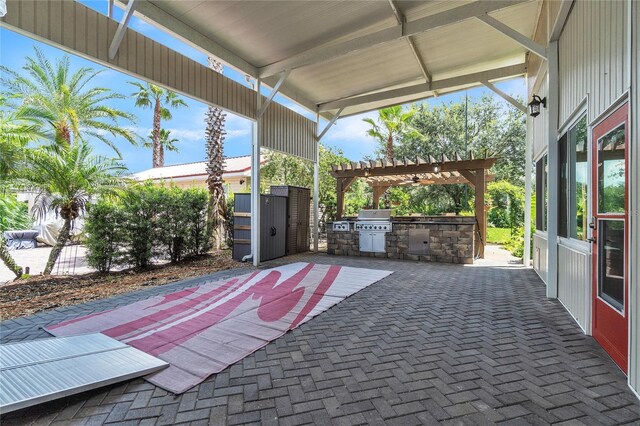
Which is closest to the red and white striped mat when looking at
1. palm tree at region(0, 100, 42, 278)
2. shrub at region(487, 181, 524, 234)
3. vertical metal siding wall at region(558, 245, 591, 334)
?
vertical metal siding wall at region(558, 245, 591, 334)

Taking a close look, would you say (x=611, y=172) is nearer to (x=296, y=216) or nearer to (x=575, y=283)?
(x=575, y=283)

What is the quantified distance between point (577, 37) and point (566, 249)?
8.31 ft

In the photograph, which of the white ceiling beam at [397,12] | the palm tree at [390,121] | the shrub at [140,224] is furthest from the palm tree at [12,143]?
the palm tree at [390,121]

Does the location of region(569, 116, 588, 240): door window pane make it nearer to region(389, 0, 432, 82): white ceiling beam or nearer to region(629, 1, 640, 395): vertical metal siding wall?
region(629, 1, 640, 395): vertical metal siding wall

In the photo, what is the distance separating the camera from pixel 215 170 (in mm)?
9055

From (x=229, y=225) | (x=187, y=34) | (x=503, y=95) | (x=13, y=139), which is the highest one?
(x=187, y=34)

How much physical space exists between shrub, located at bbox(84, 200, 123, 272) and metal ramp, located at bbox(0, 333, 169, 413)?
3.63 meters

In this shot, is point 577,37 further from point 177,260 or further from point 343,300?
point 177,260

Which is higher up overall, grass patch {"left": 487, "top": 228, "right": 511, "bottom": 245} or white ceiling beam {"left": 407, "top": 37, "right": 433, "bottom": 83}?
white ceiling beam {"left": 407, "top": 37, "right": 433, "bottom": 83}

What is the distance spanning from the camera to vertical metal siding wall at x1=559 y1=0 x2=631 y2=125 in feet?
8.20

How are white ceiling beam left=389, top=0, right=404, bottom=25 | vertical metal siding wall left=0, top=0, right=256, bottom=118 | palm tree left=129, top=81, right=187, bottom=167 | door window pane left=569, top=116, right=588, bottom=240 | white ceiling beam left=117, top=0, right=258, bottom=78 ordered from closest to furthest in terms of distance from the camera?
door window pane left=569, top=116, right=588, bottom=240, vertical metal siding wall left=0, top=0, right=256, bottom=118, white ceiling beam left=117, top=0, right=258, bottom=78, white ceiling beam left=389, top=0, right=404, bottom=25, palm tree left=129, top=81, right=187, bottom=167

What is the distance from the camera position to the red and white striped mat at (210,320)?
2.58 m

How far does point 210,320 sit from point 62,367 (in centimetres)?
143

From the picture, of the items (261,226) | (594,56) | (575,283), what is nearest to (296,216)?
(261,226)
